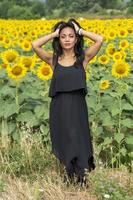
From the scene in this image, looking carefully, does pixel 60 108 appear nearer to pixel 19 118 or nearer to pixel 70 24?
pixel 70 24

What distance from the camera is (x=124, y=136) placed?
19.1 feet

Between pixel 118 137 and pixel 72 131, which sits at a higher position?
pixel 72 131

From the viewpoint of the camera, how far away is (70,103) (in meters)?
4.69

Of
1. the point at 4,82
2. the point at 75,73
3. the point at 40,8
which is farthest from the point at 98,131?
the point at 40,8

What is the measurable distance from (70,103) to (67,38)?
0.53 meters

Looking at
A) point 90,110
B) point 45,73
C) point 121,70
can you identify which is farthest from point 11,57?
point 121,70

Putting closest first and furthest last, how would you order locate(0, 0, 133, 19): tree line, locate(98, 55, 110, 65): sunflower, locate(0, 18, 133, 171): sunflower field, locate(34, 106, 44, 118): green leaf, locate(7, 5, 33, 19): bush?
locate(0, 18, 133, 171): sunflower field → locate(34, 106, 44, 118): green leaf → locate(98, 55, 110, 65): sunflower → locate(7, 5, 33, 19): bush → locate(0, 0, 133, 19): tree line

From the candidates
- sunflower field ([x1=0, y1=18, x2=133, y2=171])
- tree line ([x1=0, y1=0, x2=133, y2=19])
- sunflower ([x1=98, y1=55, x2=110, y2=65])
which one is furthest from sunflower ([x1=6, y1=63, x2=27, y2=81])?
tree line ([x1=0, y1=0, x2=133, y2=19])

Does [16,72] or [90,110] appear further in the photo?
[90,110]

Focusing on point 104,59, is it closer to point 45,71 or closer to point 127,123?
point 45,71

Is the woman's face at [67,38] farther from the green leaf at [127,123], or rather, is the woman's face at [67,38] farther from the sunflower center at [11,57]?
the sunflower center at [11,57]

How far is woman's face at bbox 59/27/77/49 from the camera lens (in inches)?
185

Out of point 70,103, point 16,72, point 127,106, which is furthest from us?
point 16,72

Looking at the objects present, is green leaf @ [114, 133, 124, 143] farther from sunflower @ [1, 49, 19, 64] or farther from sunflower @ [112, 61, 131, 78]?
sunflower @ [1, 49, 19, 64]
